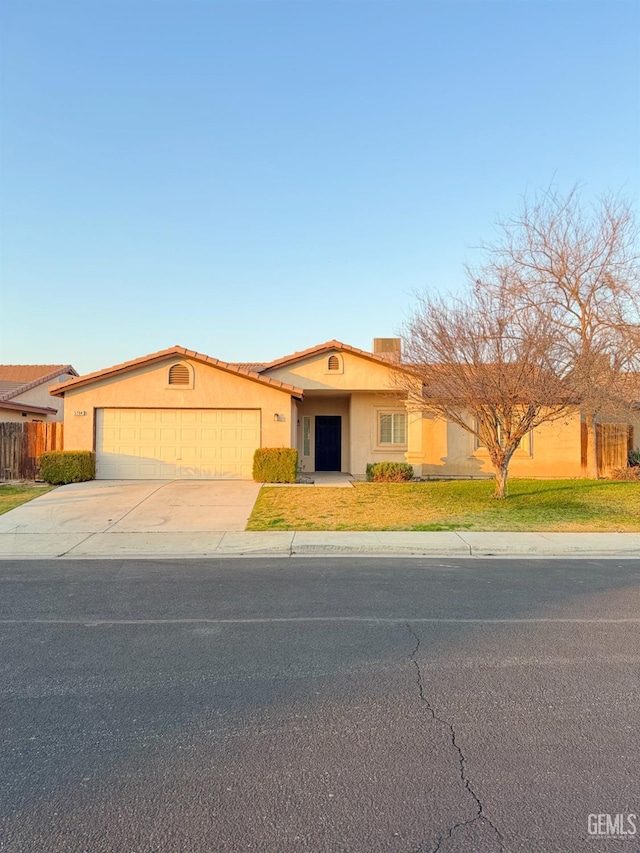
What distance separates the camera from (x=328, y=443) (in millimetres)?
23078

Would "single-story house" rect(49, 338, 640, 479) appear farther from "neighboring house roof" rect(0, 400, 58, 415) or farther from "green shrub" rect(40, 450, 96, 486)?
"neighboring house roof" rect(0, 400, 58, 415)

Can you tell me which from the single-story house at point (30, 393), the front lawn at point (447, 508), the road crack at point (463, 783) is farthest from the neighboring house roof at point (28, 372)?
the road crack at point (463, 783)

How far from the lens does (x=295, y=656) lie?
476 centimetres

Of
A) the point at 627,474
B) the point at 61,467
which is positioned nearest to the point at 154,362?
the point at 61,467

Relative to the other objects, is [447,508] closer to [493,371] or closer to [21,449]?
[493,371]

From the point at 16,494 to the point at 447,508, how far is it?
451 inches

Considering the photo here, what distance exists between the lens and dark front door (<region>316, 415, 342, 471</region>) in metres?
23.0

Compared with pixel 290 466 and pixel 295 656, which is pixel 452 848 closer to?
pixel 295 656

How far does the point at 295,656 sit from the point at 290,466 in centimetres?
1275

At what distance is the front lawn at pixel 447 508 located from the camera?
11453 mm

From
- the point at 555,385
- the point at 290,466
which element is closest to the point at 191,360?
the point at 290,466

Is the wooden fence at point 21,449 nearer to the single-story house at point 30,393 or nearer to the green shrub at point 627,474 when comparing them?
the single-story house at point 30,393

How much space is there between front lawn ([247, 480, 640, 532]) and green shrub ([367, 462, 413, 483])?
2.82 feet

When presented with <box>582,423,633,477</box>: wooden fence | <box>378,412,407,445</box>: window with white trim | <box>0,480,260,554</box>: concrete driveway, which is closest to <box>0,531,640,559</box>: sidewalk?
<box>0,480,260,554</box>: concrete driveway
